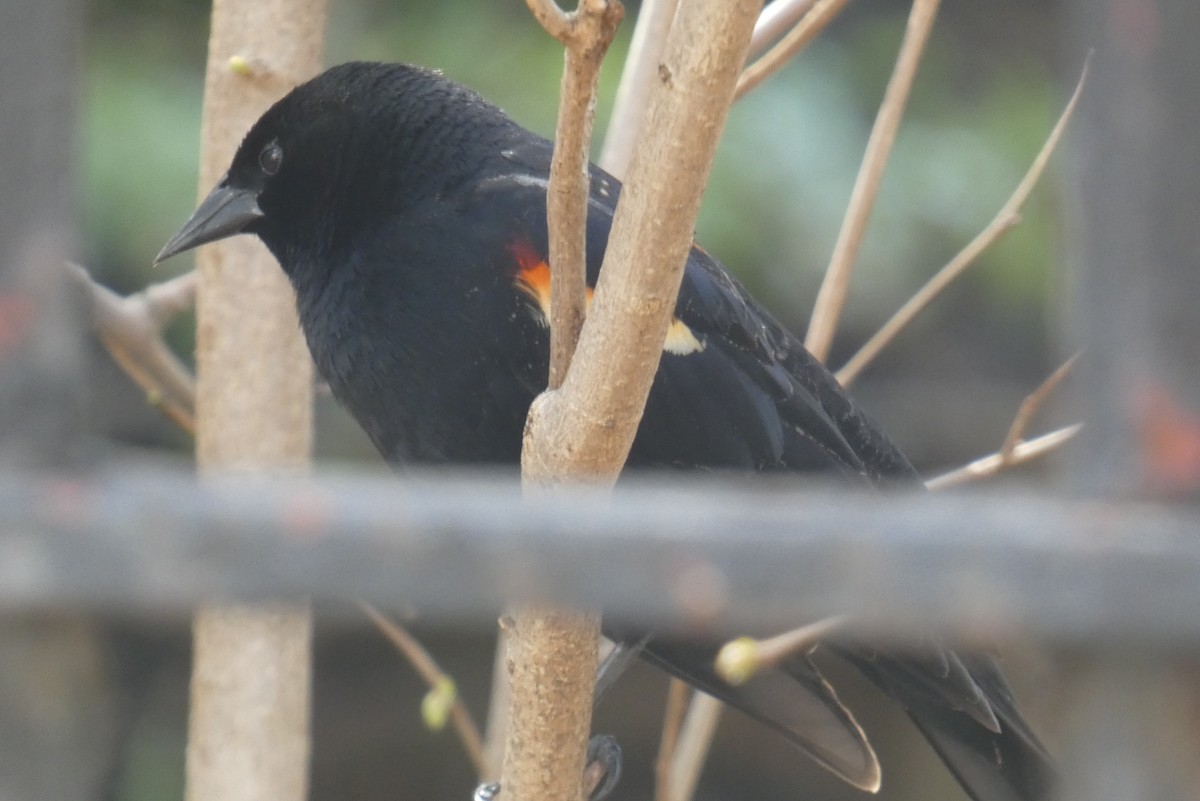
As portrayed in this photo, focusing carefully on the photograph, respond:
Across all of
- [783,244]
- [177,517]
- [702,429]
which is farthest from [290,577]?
[783,244]

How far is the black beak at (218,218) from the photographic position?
5.33 feet

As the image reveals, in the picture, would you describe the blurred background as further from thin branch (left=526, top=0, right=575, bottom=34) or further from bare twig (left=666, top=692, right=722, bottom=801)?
thin branch (left=526, top=0, right=575, bottom=34)

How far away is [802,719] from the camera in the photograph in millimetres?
1719

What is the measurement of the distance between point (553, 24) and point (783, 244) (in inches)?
68.4

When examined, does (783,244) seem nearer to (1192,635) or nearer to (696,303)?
(696,303)

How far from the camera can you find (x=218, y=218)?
1642 millimetres

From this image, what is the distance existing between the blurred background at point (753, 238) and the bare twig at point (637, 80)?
Answer: 0.77m

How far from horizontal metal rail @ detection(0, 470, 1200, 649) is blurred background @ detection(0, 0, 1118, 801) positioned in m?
1.59

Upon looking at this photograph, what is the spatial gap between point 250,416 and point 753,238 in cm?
122

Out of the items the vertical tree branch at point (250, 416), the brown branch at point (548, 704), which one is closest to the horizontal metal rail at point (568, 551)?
the brown branch at point (548, 704)

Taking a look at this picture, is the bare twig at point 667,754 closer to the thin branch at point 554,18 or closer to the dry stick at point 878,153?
the dry stick at point 878,153

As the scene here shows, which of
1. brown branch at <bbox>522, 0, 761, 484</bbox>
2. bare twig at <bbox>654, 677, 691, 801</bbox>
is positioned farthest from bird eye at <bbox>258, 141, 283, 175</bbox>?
brown branch at <bbox>522, 0, 761, 484</bbox>

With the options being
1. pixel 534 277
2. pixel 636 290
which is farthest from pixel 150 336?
pixel 636 290

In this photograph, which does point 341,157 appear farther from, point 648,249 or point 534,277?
point 648,249
